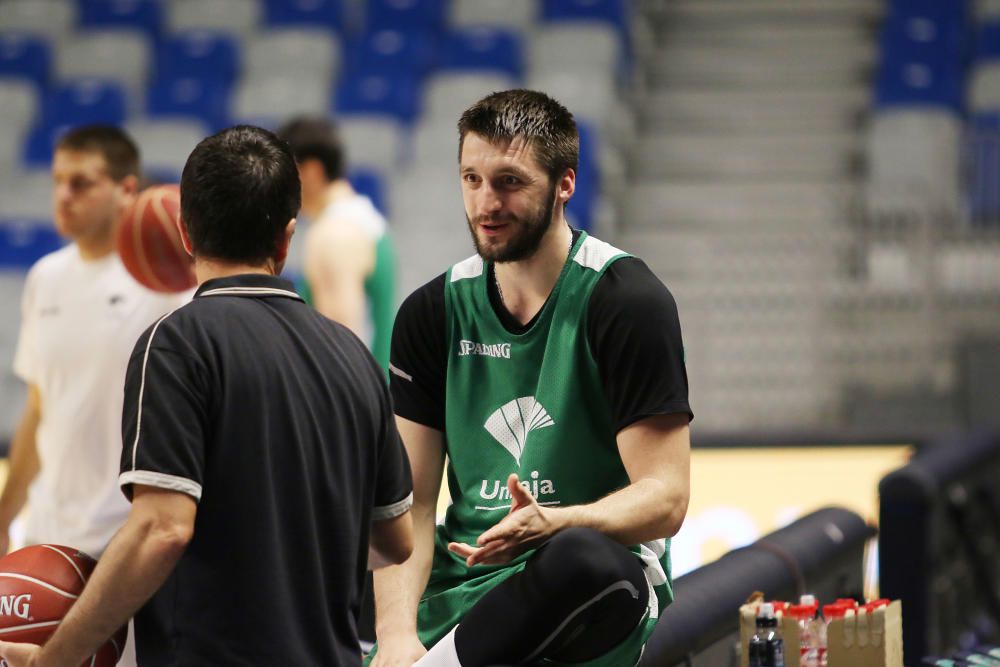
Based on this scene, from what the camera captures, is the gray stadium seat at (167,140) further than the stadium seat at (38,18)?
No

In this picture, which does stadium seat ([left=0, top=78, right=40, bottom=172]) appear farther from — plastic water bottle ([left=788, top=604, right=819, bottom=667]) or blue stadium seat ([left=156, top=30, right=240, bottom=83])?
plastic water bottle ([left=788, top=604, right=819, bottom=667])

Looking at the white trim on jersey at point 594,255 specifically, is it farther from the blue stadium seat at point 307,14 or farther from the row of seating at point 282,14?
the blue stadium seat at point 307,14

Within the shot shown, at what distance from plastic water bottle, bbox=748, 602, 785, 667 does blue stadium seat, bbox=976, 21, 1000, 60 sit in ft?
30.5

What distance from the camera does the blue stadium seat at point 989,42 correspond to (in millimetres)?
11578

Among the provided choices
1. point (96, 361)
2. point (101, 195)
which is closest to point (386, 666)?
point (96, 361)

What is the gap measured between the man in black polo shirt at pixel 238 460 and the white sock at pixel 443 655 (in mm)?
282

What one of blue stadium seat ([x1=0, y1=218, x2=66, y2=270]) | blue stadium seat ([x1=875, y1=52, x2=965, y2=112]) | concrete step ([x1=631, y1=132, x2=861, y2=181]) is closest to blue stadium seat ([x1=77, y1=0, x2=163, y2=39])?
blue stadium seat ([x1=0, y1=218, x2=66, y2=270])

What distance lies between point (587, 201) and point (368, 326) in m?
1.93

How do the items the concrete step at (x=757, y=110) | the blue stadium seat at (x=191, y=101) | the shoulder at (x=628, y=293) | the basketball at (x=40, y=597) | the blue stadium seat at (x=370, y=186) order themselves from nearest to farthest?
the basketball at (x=40, y=597)
the shoulder at (x=628, y=293)
the blue stadium seat at (x=370, y=186)
the blue stadium seat at (x=191, y=101)
the concrete step at (x=757, y=110)

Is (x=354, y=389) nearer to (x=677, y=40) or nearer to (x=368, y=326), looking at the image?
(x=368, y=326)

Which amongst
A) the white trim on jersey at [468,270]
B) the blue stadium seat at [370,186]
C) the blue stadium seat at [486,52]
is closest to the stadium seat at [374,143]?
the blue stadium seat at [370,186]

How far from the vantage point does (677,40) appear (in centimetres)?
1298

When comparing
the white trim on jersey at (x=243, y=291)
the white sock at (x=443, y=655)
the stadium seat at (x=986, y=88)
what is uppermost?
the stadium seat at (x=986, y=88)

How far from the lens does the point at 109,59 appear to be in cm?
1262
